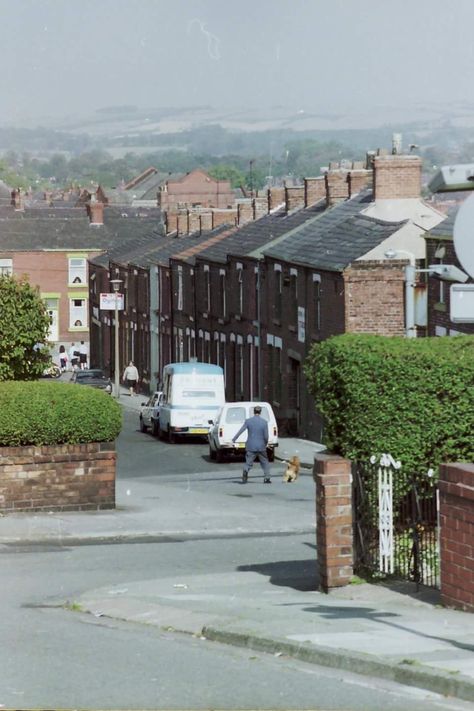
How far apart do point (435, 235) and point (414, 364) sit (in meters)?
27.3

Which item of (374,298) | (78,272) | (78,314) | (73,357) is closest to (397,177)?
(374,298)

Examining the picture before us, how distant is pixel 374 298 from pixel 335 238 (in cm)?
498

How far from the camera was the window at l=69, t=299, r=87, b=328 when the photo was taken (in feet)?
371

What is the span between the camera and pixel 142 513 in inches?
1051

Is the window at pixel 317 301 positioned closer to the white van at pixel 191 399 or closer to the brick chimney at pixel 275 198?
the white van at pixel 191 399

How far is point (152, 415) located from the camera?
54.9 meters

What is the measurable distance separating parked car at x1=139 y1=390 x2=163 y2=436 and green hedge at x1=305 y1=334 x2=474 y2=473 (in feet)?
128

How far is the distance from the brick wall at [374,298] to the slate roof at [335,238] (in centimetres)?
58

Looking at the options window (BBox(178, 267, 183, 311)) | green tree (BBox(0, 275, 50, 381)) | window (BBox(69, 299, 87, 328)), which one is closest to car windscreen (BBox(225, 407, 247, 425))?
green tree (BBox(0, 275, 50, 381))

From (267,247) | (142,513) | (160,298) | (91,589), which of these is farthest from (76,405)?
(160,298)

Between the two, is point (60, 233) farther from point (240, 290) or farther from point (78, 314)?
point (240, 290)

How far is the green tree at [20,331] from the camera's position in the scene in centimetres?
3781

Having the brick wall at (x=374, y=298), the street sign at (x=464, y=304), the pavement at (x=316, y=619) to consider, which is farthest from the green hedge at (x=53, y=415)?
the brick wall at (x=374, y=298)

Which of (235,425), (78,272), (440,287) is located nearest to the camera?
(440,287)
